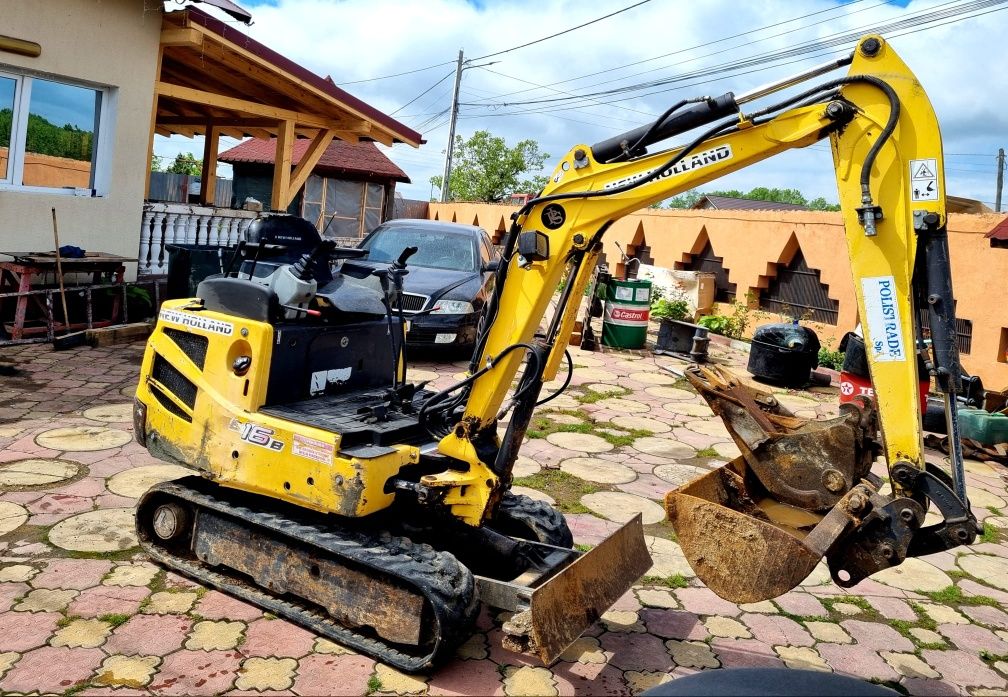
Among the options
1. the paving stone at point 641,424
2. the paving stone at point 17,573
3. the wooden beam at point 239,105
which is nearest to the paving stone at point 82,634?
the paving stone at point 17,573

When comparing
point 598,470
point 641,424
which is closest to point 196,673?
point 598,470

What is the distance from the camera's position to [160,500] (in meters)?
4.98

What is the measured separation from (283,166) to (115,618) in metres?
10.9

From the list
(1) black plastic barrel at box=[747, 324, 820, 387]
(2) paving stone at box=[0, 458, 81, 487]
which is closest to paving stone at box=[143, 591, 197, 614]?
(2) paving stone at box=[0, 458, 81, 487]

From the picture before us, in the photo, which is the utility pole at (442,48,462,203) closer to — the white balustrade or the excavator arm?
the white balustrade

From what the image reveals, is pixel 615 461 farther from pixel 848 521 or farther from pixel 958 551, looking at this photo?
pixel 848 521

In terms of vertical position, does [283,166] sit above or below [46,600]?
above

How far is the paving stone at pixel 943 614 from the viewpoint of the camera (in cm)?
507

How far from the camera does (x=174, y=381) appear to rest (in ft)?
15.9

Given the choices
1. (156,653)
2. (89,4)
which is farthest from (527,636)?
(89,4)

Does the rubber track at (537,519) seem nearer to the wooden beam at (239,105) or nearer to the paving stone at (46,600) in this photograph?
the paving stone at (46,600)

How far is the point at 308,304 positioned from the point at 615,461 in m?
3.72

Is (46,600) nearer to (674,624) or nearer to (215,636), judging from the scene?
(215,636)

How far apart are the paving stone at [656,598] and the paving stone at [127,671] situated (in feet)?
8.60
